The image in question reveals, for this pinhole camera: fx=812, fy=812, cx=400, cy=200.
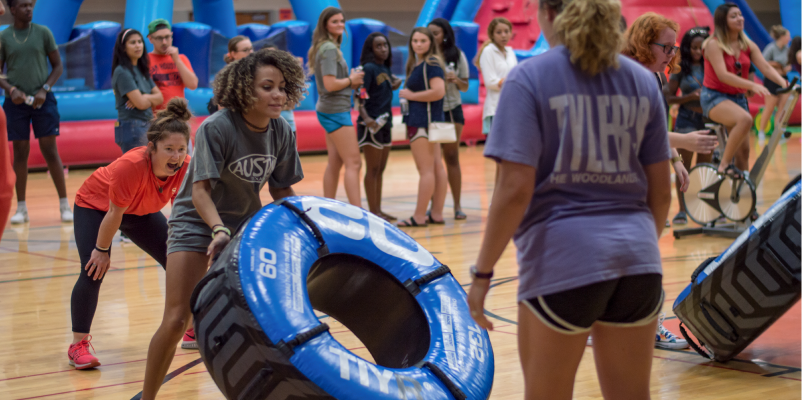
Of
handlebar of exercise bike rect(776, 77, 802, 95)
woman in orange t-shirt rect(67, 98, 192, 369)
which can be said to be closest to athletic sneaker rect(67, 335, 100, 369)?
woman in orange t-shirt rect(67, 98, 192, 369)

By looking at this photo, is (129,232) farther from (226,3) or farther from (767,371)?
(226,3)

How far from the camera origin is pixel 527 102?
5.85 feet

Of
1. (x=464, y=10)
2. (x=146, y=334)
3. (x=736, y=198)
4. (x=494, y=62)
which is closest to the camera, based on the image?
(x=146, y=334)

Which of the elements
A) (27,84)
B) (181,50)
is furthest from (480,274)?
(181,50)

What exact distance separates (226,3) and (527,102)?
429 inches

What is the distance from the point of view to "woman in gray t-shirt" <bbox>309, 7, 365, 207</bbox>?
6230 millimetres

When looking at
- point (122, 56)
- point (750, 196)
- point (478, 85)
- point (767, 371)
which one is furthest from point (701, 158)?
point (478, 85)

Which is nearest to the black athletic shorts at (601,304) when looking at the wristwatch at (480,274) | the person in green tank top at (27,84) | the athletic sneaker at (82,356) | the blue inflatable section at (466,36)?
the wristwatch at (480,274)

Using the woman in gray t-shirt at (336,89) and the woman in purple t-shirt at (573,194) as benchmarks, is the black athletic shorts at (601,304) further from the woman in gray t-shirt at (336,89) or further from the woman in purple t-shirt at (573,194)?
the woman in gray t-shirt at (336,89)

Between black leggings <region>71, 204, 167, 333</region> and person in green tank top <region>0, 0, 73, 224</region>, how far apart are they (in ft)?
12.6

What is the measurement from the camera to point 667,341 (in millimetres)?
3666

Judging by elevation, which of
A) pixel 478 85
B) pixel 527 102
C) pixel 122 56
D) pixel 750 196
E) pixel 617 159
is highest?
pixel 527 102

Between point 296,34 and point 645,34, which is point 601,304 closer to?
point 645,34

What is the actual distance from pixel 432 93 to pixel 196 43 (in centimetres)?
587
